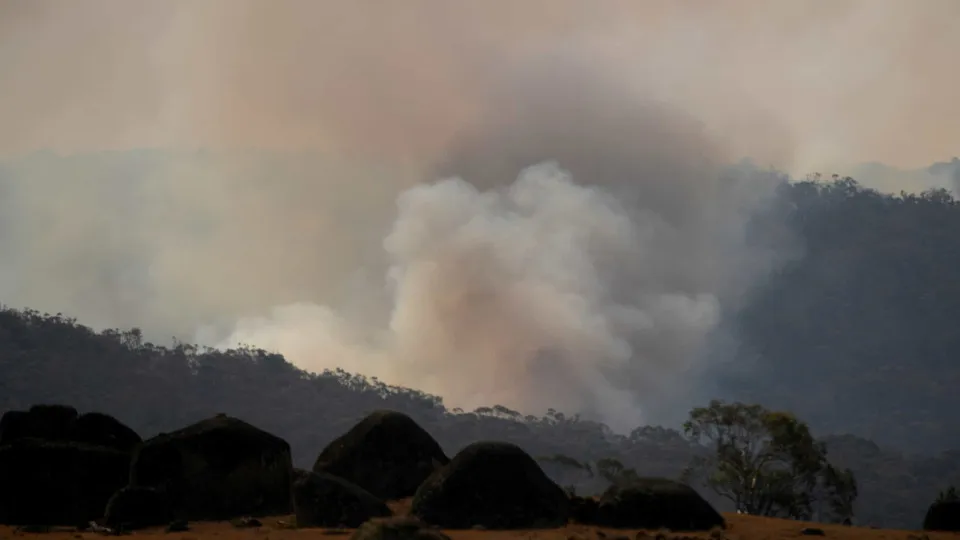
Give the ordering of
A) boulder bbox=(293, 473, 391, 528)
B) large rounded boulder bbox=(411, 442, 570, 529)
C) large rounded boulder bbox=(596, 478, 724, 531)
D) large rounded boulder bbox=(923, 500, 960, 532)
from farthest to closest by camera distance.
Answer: large rounded boulder bbox=(923, 500, 960, 532), large rounded boulder bbox=(596, 478, 724, 531), large rounded boulder bbox=(411, 442, 570, 529), boulder bbox=(293, 473, 391, 528)

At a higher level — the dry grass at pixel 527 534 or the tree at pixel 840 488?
the tree at pixel 840 488

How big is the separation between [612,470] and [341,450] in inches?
2830

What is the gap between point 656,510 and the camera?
21250 millimetres

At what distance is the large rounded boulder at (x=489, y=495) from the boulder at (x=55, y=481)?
23.3 feet

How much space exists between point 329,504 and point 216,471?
3.54 meters

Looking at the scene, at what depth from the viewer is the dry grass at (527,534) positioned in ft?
60.5

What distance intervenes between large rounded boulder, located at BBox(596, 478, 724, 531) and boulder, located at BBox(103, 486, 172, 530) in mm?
9076

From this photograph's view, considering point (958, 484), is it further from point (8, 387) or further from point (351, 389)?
point (8, 387)

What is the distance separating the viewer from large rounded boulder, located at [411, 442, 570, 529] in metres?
20.7

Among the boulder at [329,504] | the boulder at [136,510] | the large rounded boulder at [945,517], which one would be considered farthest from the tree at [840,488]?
the boulder at [136,510]

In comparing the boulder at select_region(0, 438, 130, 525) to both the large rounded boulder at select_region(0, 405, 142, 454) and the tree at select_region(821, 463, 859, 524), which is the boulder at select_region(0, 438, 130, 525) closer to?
the large rounded boulder at select_region(0, 405, 142, 454)

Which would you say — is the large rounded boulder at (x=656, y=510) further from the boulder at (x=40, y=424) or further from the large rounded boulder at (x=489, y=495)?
the boulder at (x=40, y=424)

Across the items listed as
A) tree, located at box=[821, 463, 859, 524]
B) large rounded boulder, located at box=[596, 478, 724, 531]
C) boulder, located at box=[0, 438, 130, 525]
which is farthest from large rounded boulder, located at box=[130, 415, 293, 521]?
tree, located at box=[821, 463, 859, 524]

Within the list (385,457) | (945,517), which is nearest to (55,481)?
(385,457)
